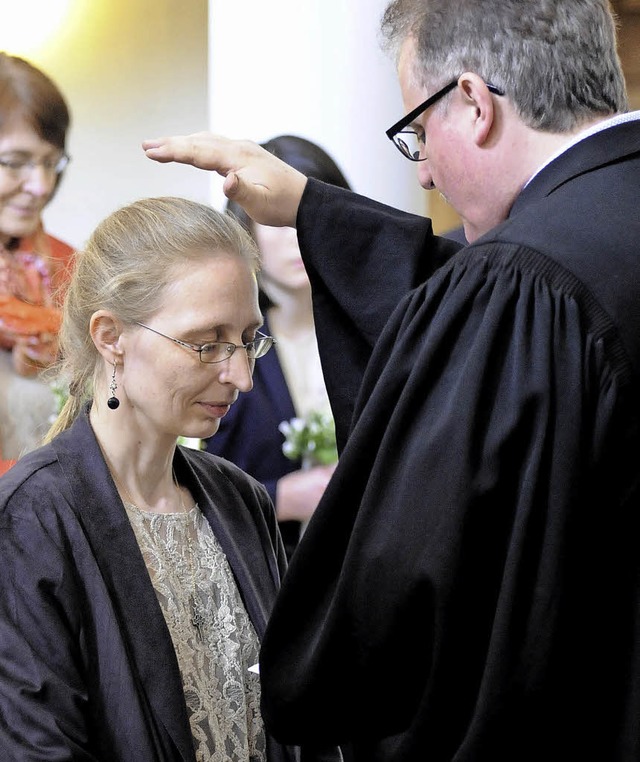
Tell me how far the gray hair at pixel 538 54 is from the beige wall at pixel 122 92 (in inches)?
123

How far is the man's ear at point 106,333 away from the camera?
2.02 metres

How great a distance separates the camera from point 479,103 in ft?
5.05

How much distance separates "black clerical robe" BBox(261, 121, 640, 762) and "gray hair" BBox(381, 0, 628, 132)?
14 cm

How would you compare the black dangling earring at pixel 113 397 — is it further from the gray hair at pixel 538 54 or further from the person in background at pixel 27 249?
the person in background at pixel 27 249

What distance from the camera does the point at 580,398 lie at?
1293mm

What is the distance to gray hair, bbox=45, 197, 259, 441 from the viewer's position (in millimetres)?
2004

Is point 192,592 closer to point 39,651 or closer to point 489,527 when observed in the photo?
point 39,651

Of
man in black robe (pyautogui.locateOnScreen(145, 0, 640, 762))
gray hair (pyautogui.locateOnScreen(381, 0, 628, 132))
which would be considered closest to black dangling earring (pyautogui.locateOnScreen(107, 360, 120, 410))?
man in black robe (pyautogui.locateOnScreen(145, 0, 640, 762))

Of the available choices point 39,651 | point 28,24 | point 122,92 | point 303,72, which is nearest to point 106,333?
point 39,651

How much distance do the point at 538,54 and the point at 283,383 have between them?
7.62ft

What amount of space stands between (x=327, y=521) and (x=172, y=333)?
0.65 metres

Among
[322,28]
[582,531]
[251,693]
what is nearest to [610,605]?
[582,531]

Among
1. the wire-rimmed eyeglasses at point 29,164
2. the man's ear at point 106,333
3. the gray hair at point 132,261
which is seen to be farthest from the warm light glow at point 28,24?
the man's ear at point 106,333

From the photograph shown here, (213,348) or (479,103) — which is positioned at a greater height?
(479,103)
